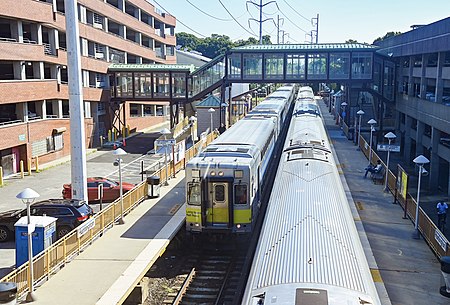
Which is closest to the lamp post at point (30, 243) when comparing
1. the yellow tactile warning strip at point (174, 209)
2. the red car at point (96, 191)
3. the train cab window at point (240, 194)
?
the train cab window at point (240, 194)

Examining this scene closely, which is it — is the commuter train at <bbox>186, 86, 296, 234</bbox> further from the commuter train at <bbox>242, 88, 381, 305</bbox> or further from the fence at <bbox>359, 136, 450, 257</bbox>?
the fence at <bbox>359, 136, 450, 257</bbox>

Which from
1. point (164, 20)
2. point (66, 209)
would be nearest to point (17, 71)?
point (66, 209)

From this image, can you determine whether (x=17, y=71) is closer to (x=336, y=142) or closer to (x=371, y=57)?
(x=336, y=142)

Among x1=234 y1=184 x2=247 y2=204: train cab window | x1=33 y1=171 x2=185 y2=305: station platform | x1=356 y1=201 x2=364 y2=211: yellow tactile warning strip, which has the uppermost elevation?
x1=234 y1=184 x2=247 y2=204: train cab window

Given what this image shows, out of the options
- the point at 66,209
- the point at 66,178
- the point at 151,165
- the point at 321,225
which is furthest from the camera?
the point at 151,165

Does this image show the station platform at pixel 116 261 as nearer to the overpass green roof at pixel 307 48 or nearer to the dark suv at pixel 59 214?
the dark suv at pixel 59 214

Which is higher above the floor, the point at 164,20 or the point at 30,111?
the point at 164,20

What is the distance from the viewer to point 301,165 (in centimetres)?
1675

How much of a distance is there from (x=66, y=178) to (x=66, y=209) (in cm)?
1380

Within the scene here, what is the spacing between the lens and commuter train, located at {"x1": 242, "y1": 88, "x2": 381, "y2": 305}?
27.0 ft

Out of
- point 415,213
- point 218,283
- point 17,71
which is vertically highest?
point 17,71

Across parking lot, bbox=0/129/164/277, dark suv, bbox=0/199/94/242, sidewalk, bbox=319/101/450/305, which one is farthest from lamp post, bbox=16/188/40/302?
sidewalk, bbox=319/101/450/305

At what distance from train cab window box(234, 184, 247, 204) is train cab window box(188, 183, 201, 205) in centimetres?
122

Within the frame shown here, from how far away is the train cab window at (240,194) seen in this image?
17.0 m
